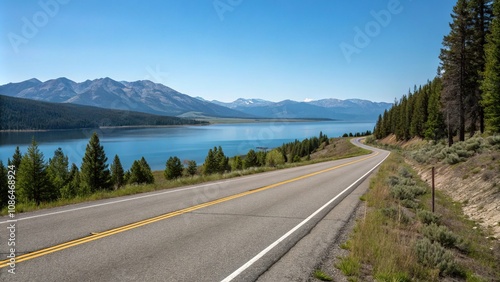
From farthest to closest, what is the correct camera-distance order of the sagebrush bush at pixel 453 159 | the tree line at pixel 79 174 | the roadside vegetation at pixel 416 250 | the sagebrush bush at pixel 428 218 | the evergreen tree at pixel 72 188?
the evergreen tree at pixel 72 188 < the tree line at pixel 79 174 < the sagebrush bush at pixel 453 159 < the sagebrush bush at pixel 428 218 < the roadside vegetation at pixel 416 250

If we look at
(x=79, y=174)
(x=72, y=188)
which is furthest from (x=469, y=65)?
(x=79, y=174)

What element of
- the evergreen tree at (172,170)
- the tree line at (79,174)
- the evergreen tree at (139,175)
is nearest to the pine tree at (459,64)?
the tree line at (79,174)

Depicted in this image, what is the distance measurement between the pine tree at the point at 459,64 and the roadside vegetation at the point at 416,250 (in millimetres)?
26364

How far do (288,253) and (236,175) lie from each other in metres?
16.8

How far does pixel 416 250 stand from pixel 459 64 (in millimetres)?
33703

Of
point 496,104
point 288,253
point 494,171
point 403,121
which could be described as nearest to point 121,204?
point 288,253

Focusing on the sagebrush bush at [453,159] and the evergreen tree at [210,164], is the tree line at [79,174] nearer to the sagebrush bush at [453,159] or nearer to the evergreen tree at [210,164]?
the evergreen tree at [210,164]

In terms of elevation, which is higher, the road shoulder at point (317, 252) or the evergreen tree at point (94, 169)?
the road shoulder at point (317, 252)

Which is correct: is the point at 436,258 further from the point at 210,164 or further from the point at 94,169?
the point at 210,164

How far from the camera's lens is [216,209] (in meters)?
11.0

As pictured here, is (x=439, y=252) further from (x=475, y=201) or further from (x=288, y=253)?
(x=475, y=201)

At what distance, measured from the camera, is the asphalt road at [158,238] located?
5.60m

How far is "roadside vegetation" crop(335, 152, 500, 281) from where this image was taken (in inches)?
240

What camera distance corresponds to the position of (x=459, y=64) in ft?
108
